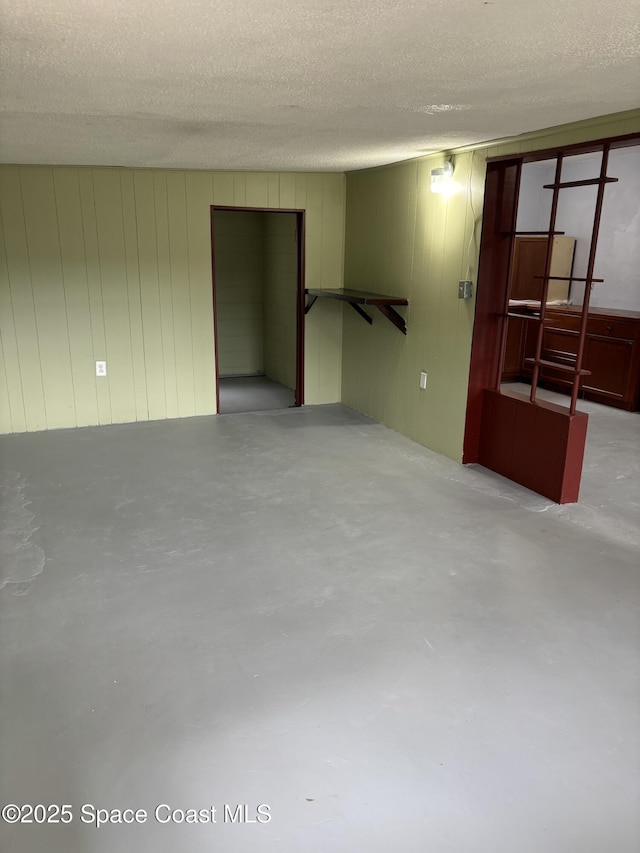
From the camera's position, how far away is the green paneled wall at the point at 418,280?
4191 millimetres

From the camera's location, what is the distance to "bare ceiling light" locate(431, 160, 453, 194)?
4.25 meters

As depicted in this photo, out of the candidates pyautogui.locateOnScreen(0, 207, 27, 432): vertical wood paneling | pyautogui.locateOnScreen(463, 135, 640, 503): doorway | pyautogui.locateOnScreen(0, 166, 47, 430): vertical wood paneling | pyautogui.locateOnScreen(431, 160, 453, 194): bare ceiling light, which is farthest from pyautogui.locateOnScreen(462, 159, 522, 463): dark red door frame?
pyautogui.locateOnScreen(0, 207, 27, 432): vertical wood paneling

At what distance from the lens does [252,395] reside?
650 centimetres

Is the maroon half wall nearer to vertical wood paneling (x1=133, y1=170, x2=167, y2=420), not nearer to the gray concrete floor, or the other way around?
the gray concrete floor

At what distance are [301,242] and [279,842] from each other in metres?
4.96

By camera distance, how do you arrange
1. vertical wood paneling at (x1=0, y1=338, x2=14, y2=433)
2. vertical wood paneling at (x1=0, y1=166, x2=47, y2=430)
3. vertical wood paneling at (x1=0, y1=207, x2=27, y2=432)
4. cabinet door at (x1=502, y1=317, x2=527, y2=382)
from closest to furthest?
vertical wood paneling at (x1=0, y1=166, x2=47, y2=430), vertical wood paneling at (x1=0, y1=207, x2=27, y2=432), vertical wood paneling at (x1=0, y1=338, x2=14, y2=433), cabinet door at (x1=502, y1=317, x2=527, y2=382)

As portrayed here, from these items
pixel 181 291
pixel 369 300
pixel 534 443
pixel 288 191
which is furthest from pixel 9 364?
pixel 534 443

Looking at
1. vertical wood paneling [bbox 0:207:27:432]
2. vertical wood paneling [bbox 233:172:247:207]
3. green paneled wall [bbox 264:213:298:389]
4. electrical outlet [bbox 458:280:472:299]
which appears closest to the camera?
electrical outlet [bbox 458:280:472:299]

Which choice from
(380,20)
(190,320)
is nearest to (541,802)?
(380,20)

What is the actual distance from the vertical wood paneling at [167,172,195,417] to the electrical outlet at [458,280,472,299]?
236cm

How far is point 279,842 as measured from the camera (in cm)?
161

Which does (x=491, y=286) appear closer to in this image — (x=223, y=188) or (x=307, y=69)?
(x=307, y=69)

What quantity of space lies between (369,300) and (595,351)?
111 inches

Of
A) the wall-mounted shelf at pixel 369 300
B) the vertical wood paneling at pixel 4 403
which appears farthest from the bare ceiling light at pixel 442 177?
the vertical wood paneling at pixel 4 403
